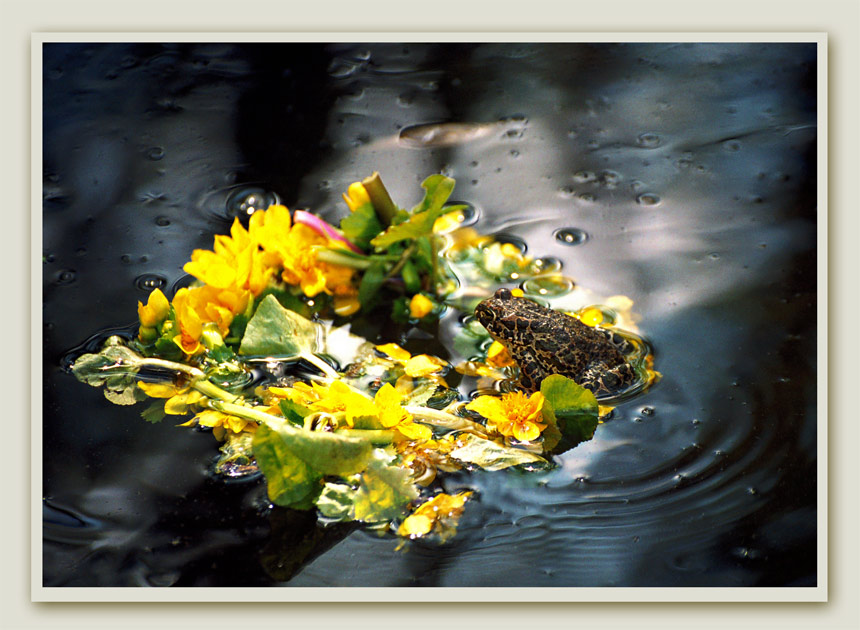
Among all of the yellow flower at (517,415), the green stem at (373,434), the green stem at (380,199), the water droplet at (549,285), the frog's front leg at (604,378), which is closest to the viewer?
the green stem at (373,434)

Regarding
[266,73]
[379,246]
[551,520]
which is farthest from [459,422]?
[266,73]

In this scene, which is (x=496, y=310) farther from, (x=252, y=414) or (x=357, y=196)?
(x=252, y=414)

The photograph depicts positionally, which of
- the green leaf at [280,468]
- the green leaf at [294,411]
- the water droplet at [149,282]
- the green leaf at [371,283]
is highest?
the water droplet at [149,282]

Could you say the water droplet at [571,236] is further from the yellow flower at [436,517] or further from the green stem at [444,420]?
the yellow flower at [436,517]

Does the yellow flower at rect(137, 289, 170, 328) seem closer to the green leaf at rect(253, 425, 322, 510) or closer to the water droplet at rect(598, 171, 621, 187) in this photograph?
the green leaf at rect(253, 425, 322, 510)

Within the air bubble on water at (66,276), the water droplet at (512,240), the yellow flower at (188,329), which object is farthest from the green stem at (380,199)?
the air bubble on water at (66,276)
